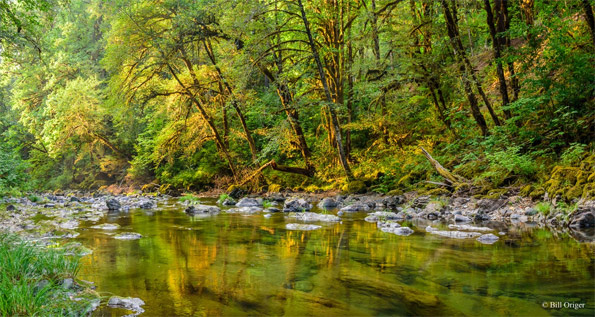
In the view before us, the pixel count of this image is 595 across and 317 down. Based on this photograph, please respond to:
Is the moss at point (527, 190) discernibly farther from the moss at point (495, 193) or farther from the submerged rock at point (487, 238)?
the submerged rock at point (487, 238)

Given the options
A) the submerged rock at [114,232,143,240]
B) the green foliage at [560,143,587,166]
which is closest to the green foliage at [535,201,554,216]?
the green foliage at [560,143,587,166]

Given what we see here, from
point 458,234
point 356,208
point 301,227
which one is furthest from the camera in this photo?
point 356,208

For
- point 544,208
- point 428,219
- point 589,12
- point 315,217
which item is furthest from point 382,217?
point 589,12

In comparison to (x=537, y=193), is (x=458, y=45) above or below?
above

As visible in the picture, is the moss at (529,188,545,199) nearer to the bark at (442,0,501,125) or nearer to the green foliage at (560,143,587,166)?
the green foliage at (560,143,587,166)

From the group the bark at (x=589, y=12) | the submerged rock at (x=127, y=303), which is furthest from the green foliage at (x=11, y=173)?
the bark at (x=589, y=12)

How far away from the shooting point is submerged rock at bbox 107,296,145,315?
2.70 metres

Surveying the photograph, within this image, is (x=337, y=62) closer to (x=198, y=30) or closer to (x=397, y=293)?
(x=198, y=30)

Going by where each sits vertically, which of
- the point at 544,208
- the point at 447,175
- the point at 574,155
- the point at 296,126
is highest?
the point at 296,126

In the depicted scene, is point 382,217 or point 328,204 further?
point 328,204

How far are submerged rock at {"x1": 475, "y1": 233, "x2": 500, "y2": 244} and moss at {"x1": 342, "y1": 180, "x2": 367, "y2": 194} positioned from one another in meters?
6.77

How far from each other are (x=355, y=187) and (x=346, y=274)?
28.0 ft

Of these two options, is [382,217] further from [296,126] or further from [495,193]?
[296,126]

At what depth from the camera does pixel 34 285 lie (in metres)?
2.65
